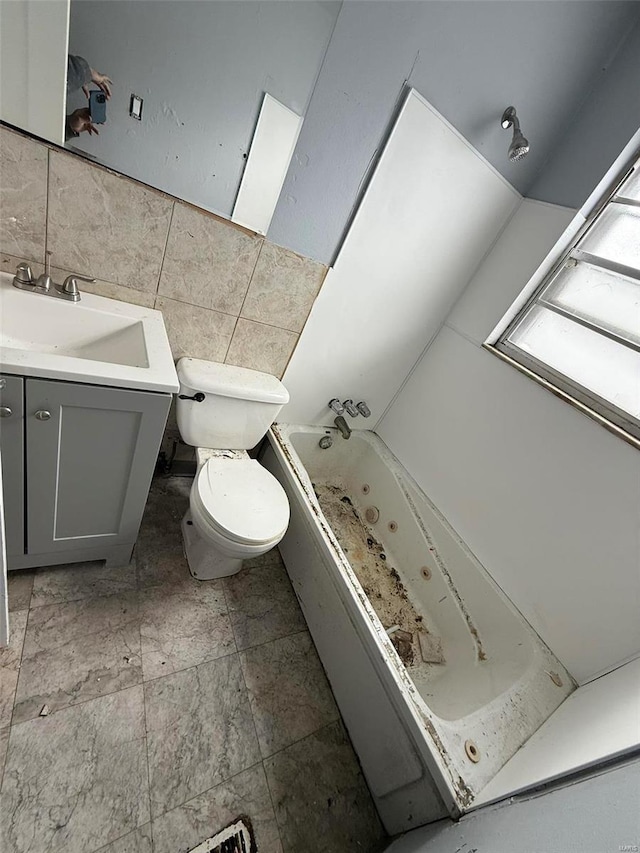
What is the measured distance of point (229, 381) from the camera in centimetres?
128

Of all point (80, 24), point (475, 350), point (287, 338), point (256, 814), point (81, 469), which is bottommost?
point (256, 814)

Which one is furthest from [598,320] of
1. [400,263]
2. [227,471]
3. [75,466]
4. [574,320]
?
[75,466]

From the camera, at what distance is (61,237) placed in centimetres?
96

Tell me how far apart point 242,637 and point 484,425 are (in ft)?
4.41

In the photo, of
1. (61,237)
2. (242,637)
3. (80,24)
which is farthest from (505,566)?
(80,24)

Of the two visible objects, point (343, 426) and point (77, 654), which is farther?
point (343, 426)

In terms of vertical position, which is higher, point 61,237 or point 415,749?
point 61,237

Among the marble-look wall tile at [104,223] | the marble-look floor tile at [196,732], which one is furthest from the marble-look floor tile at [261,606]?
the marble-look wall tile at [104,223]

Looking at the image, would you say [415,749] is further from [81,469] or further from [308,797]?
[81,469]

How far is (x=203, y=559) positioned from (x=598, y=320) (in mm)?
1820

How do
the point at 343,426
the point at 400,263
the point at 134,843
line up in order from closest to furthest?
the point at 134,843, the point at 400,263, the point at 343,426

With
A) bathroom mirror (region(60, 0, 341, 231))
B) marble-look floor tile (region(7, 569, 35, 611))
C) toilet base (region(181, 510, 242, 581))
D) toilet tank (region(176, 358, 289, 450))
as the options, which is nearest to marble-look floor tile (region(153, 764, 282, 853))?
toilet base (region(181, 510, 242, 581))

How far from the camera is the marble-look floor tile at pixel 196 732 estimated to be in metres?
0.89

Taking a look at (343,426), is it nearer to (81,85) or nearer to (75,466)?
(75,466)
